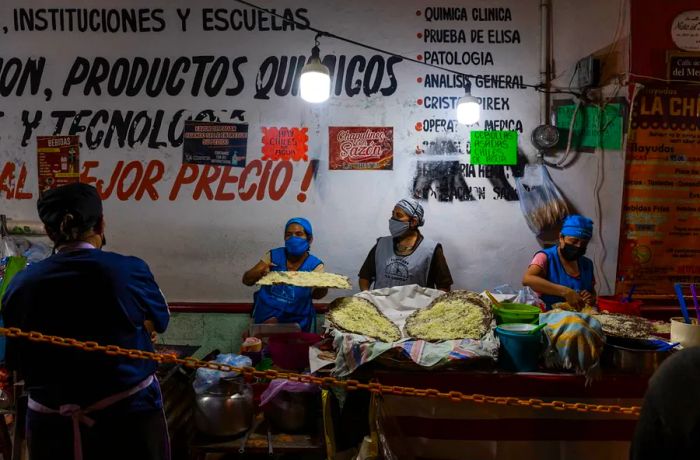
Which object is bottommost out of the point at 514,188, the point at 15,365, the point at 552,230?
the point at 15,365

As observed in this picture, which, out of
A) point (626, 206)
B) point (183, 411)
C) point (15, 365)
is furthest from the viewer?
point (626, 206)

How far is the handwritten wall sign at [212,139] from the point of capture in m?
4.71

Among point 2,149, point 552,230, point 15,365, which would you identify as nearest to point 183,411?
point 15,365

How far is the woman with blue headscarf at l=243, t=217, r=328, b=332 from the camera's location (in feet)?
13.3

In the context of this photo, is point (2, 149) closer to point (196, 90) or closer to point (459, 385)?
point (196, 90)

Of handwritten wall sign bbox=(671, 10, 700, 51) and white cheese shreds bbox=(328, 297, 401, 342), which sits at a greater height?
handwritten wall sign bbox=(671, 10, 700, 51)

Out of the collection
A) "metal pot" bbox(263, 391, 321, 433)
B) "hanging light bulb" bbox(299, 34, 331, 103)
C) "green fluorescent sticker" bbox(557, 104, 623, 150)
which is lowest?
"metal pot" bbox(263, 391, 321, 433)

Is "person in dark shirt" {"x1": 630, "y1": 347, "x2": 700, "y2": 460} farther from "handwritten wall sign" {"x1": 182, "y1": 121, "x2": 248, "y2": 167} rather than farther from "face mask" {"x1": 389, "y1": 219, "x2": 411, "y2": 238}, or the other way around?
"handwritten wall sign" {"x1": 182, "y1": 121, "x2": 248, "y2": 167}

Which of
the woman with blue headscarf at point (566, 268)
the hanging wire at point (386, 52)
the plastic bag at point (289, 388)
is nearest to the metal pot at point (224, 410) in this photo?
the plastic bag at point (289, 388)

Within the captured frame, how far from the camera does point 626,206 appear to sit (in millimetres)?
4680

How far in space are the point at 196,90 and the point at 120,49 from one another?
0.86 metres

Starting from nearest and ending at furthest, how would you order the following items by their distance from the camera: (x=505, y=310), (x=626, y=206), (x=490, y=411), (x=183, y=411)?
(x=490, y=411)
(x=505, y=310)
(x=183, y=411)
(x=626, y=206)

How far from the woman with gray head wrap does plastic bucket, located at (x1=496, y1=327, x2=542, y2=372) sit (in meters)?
1.72

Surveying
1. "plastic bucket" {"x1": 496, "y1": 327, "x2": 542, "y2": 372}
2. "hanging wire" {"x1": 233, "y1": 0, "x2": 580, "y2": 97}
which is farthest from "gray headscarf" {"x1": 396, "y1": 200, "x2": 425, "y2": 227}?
"plastic bucket" {"x1": 496, "y1": 327, "x2": 542, "y2": 372}
